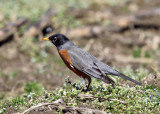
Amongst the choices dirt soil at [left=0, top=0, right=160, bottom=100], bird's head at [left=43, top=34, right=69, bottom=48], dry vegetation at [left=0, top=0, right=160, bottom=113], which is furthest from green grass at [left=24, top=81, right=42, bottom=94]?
bird's head at [left=43, top=34, right=69, bottom=48]

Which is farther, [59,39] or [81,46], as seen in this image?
[81,46]

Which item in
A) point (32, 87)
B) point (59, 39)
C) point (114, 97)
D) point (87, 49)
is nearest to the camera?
point (114, 97)

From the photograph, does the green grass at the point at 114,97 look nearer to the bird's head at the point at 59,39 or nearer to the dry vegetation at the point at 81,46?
the dry vegetation at the point at 81,46

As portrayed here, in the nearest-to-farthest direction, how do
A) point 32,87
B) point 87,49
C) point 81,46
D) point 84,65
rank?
point 84,65 → point 32,87 → point 87,49 → point 81,46

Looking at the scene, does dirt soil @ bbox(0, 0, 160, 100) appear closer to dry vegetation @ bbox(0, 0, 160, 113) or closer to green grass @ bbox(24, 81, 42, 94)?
dry vegetation @ bbox(0, 0, 160, 113)

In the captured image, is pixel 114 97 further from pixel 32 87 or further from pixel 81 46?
pixel 81 46

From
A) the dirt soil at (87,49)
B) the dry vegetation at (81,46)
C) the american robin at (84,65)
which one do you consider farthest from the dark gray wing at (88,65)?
the dirt soil at (87,49)

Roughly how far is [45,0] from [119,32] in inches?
180

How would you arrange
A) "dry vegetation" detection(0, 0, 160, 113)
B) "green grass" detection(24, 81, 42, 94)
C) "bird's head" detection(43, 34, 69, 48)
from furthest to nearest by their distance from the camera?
"green grass" detection(24, 81, 42, 94)
"bird's head" detection(43, 34, 69, 48)
"dry vegetation" detection(0, 0, 160, 113)

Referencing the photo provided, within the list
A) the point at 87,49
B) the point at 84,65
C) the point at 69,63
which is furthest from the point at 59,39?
the point at 87,49

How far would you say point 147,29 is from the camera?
15.6 metres

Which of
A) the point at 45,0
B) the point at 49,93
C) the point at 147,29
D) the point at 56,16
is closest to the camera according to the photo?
the point at 49,93

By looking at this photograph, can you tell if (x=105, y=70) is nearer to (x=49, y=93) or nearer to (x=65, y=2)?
(x=49, y=93)

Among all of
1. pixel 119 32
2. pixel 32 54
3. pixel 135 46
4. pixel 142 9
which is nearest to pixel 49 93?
pixel 32 54
